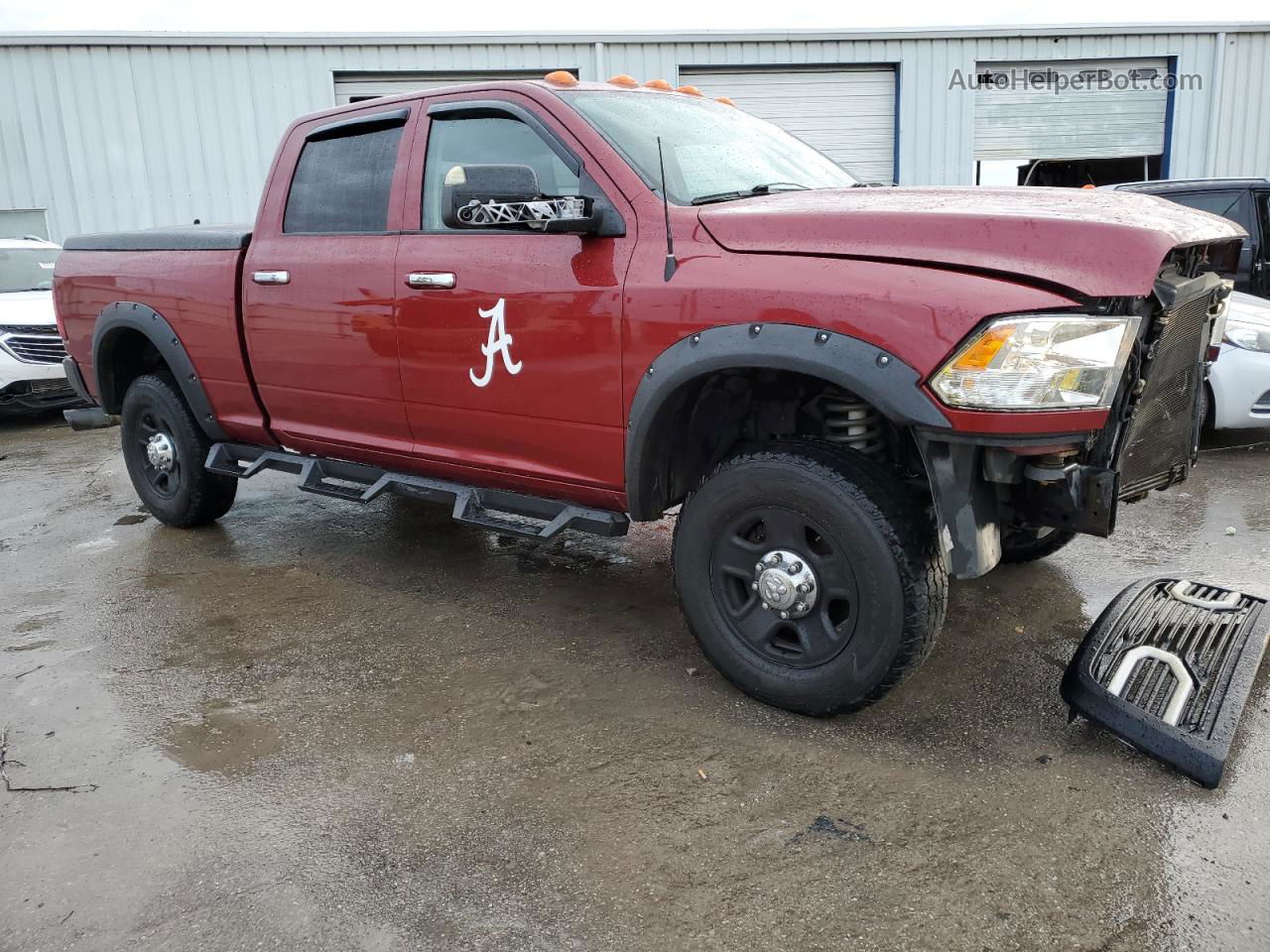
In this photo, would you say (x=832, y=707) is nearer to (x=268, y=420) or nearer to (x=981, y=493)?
(x=981, y=493)

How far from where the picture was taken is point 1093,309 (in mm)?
2426

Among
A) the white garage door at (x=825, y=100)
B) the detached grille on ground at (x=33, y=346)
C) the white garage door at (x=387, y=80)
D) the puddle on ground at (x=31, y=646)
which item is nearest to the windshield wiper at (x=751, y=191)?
the puddle on ground at (x=31, y=646)

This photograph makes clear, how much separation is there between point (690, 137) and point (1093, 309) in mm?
1664

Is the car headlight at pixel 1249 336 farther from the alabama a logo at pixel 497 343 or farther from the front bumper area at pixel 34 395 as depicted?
the front bumper area at pixel 34 395

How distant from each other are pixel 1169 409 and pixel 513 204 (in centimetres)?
209

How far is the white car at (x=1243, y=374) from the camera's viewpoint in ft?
19.5

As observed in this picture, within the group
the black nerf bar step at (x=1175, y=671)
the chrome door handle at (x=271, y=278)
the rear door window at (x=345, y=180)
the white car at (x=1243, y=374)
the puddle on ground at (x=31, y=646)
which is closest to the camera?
the black nerf bar step at (x=1175, y=671)

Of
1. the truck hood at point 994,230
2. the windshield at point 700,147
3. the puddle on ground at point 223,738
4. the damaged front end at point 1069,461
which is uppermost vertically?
the windshield at point 700,147

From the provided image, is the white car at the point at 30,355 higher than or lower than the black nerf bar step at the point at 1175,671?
higher

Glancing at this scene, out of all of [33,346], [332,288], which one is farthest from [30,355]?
[332,288]

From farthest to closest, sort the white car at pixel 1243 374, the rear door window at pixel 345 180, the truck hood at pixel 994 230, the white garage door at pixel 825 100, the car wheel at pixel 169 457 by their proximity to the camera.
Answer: the white garage door at pixel 825 100 < the white car at pixel 1243 374 < the car wheel at pixel 169 457 < the rear door window at pixel 345 180 < the truck hood at pixel 994 230

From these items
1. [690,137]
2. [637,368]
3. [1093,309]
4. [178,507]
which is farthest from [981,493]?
[178,507]

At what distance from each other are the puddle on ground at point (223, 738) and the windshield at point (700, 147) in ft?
6.98

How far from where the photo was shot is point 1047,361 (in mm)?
2408
